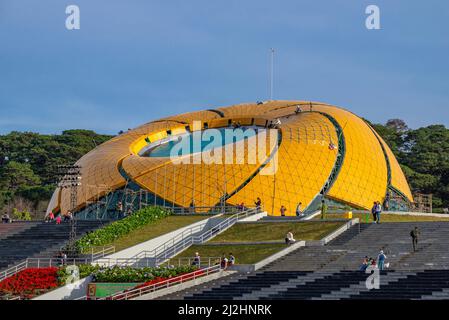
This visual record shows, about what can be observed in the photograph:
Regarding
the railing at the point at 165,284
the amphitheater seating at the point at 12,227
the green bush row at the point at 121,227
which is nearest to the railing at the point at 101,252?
the green bush row at the point at 121,227

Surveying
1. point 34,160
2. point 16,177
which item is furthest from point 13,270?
point 34,160

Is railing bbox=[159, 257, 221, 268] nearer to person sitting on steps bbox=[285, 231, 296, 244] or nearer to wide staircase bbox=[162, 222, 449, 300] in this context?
wide staircase bbox=[162, 222, 449, 300]

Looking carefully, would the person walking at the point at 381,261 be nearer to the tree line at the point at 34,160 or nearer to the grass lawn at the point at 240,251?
the grass lawn at the point at 240,251

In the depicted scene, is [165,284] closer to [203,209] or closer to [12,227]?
[203,209]
